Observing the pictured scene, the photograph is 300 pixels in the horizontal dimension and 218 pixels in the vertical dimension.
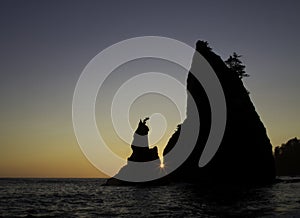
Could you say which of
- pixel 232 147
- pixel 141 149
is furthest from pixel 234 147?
pixel 141 149

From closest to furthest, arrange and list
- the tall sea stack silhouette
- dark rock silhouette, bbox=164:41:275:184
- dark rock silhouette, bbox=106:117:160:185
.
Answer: dark rock silhouette, bbox=106:117:160:185
the tall sea stack silhouette
dark rock silhouette, bbox=164:41:275:184

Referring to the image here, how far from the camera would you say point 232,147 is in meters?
105

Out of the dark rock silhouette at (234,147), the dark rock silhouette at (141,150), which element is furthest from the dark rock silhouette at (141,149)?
the dark rock silhouette at (234,147)

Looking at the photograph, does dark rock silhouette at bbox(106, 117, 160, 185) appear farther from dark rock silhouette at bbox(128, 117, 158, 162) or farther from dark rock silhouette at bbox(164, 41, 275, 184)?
dark rock silhouette at bbox(164, 41, 275, 184)

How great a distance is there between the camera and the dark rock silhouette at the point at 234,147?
334 feet

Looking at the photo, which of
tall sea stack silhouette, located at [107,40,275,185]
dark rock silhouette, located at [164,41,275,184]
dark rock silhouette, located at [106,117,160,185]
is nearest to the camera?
dark rock silhouette, located at [106,117,160,185]

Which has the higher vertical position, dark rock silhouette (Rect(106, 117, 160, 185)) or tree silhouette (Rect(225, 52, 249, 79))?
tree silhouette (Rect(225, 52, 249, 79))

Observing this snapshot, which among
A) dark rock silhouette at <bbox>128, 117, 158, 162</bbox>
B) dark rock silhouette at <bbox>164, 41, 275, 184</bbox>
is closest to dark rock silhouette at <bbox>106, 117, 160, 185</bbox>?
dark rock silhouette at <bbox>128, 117, 158, 162</bbox>

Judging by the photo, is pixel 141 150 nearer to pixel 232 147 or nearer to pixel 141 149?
pixel 141 149

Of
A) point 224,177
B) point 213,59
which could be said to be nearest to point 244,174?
point 224,177

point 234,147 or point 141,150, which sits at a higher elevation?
point 234,147

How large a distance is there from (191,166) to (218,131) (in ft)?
44.0

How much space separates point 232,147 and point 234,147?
A: 0.56 m

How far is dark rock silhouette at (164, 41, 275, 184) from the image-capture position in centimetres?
10194
